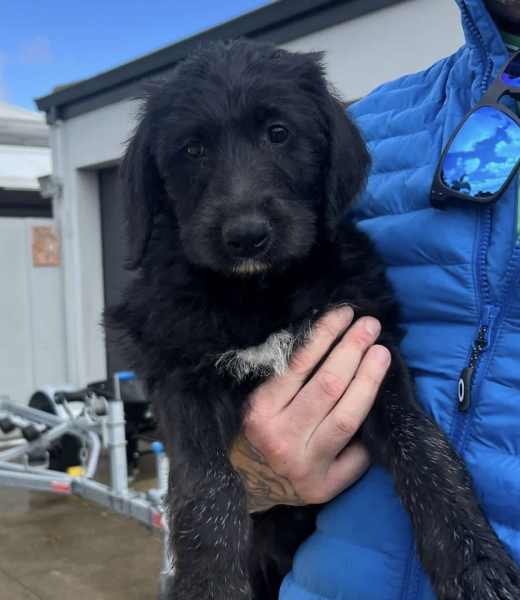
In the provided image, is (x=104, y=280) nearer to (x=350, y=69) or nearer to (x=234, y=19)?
(x=234, y=19)

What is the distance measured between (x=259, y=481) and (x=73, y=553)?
3.65 meters

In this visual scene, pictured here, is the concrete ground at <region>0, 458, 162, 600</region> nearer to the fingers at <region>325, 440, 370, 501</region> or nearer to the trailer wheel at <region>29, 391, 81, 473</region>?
the trailer wheel at <region>29, 391, 81, 473</region>

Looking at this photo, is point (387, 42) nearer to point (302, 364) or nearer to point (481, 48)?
point (481, 48)

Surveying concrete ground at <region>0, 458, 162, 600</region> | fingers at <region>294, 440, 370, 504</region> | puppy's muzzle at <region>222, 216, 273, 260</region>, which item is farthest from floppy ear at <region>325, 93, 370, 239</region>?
concrete ground at <region>0, 458, 162, 600</region>

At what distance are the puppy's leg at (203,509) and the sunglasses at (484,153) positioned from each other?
30.3 inches

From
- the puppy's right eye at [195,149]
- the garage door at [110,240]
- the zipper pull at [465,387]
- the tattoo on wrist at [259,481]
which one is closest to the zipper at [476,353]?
the zipper pull at [465,387]

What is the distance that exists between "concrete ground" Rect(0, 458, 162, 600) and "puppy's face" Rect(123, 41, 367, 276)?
10.3 feet

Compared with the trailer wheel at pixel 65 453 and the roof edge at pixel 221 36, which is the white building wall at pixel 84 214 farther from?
the trailer wheel at pixel 65 453

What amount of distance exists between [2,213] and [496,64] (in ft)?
29.9

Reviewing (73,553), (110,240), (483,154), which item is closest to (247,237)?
(483,154)

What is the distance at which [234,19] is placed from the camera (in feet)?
20.0

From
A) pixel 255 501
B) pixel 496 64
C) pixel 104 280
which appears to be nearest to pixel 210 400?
pixel 255 501

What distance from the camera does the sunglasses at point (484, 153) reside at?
142cm

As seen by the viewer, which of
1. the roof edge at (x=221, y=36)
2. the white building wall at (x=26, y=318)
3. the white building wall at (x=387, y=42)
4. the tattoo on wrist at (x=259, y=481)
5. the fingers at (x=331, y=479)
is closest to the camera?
the fingers at (x=331, y=479)
